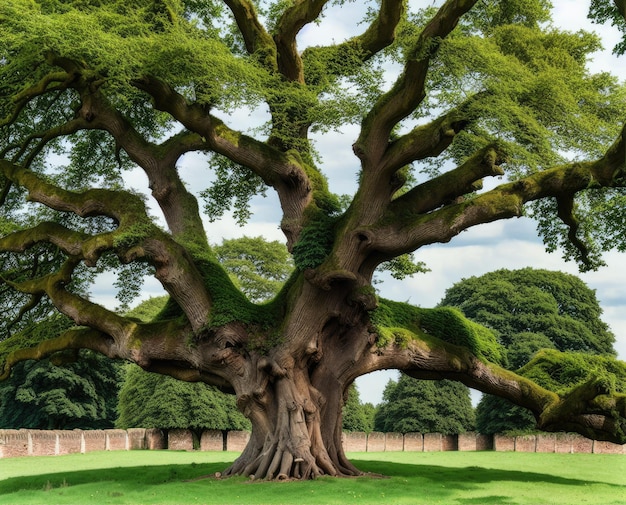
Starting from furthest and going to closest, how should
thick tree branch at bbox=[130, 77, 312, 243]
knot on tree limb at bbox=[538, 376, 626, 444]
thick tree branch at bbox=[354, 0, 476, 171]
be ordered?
thick tree branch at bbox=[130, 77, 312, 243], knot on tree limb at bbox=[538, 376, 626, 444], thick tree branch at bbox=[354, 0, 476, 171]

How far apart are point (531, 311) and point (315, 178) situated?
31717mm

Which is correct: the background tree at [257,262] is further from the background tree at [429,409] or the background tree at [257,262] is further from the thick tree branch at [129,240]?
the thick tree branch at [129,240]

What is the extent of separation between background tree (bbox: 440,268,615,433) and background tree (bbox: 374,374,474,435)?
1.59 metres

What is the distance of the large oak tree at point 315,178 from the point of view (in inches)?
702

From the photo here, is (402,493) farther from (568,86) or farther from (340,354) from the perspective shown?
(568,86)

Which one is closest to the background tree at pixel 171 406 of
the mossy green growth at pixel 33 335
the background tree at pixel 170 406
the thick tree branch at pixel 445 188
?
the background tree at pixel 170 406

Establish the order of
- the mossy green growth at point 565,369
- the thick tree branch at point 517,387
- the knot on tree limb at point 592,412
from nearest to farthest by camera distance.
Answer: the knot on tree limb at point 592,412 < the thick tree branch at point 517,387 < the mossy green growth at point 565,369

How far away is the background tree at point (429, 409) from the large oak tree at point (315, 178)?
1007 inches

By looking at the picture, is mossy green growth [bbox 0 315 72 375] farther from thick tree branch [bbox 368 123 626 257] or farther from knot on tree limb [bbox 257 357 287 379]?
thick tree branch [bbox 368 123 626 257]

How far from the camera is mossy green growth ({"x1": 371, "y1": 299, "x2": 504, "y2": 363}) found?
20.7 m

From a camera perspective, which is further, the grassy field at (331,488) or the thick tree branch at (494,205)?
the thick tree branch at (494,205)

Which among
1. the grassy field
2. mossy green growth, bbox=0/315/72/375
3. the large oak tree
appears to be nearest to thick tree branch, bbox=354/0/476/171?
the large oak tree

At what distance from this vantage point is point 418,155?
18797 millimetres

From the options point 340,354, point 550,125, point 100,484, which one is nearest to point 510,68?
point 550,125
